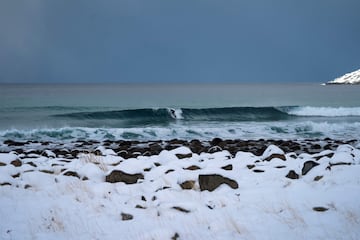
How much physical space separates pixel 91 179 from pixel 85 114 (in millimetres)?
28043

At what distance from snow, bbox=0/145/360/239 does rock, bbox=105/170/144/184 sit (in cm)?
12

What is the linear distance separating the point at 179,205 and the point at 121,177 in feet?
7.16

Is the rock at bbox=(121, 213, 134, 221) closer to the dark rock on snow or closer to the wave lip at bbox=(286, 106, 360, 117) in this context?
the dark rock on snow

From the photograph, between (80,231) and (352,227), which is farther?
A: (80,231)

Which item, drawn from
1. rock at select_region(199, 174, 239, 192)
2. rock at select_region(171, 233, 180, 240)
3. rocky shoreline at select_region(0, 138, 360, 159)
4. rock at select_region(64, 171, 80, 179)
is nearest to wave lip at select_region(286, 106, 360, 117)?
rocky shoreline at select_region(0, 138, 360, 159)

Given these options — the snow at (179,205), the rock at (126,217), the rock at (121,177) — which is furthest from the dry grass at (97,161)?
the rock at (126,217)

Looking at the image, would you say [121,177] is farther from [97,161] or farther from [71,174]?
[97,161]

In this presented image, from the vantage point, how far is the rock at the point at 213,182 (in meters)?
5.96

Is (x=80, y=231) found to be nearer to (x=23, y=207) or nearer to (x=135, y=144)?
(x=23, y=207)

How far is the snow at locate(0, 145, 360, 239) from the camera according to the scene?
166 inches

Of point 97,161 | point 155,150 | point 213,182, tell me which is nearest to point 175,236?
point 213,182

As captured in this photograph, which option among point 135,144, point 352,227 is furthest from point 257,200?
point 135,144

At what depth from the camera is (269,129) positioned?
75.7 ft

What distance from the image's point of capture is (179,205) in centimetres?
488
